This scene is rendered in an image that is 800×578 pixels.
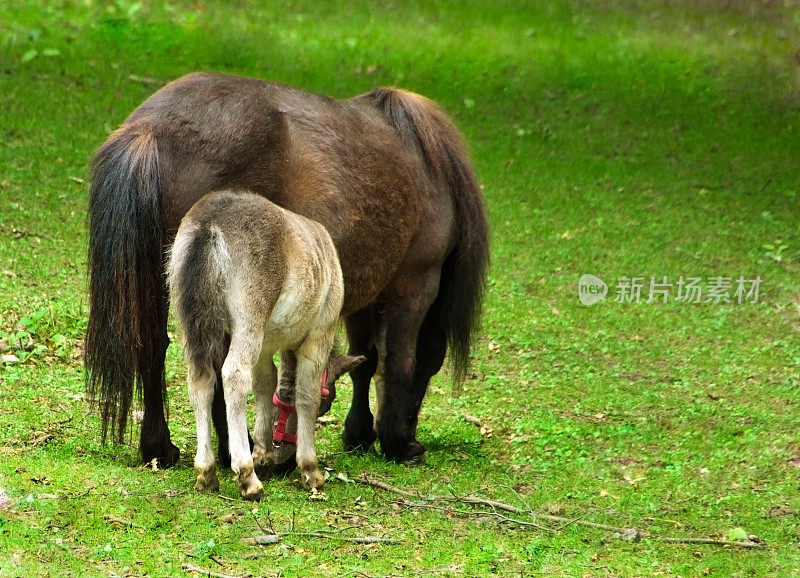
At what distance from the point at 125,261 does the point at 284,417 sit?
126cm

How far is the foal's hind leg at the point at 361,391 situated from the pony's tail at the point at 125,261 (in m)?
1.80

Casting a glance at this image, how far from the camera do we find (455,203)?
6859mm

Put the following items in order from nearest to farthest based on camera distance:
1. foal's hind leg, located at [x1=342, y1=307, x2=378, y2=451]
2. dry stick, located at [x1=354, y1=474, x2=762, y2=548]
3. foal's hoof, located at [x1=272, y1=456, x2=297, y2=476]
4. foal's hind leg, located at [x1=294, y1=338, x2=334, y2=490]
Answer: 1. dry stick, located at [x1=354, y1=474, x2=762, y2=548]
2. foal's hind leg, located at [x1=294, y1=338, x2=334, y2=490]
3. foal's hoof, located at [x1=272, y1=456, x2=297, y2=476]
4. foal's hind leg, located at [x1=342, y1=307, x2=378, y2=451]

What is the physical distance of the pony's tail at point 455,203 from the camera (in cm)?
665

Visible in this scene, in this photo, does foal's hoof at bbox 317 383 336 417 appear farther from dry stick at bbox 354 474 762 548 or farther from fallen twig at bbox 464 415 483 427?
fallen twig at bbox 464 415 483 427

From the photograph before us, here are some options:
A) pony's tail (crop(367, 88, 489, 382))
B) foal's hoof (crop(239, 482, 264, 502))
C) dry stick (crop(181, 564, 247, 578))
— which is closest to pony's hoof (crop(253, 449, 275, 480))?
foal's hoof (crop(239, 482, 264, 502))

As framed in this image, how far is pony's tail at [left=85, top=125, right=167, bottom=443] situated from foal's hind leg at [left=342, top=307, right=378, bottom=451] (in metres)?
1.80

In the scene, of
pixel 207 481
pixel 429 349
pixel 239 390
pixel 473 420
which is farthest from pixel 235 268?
pixel 473 420

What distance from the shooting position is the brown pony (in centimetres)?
523

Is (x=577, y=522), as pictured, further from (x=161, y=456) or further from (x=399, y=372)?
(x=161, y=456)

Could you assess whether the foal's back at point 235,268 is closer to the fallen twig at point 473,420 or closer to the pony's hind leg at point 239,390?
the pony's hind leg at point 239,390

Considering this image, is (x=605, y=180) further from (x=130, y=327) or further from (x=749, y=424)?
(x=130, y=327)

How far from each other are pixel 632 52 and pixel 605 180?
11.3ft

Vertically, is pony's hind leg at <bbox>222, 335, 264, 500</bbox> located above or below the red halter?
above
